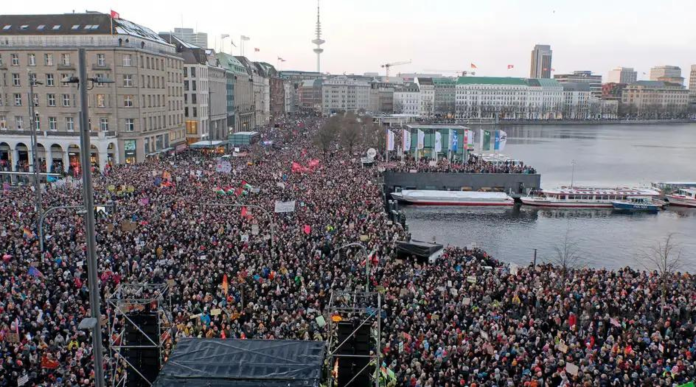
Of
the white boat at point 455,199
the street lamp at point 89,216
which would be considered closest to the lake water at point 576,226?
the white boat at point 455,199

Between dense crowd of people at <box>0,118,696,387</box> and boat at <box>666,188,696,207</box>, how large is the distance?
4109 centimetres

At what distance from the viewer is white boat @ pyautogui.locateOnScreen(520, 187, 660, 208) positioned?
62688 millimetres

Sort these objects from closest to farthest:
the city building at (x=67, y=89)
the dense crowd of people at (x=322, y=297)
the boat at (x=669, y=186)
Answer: the dense crowd of people at (x=322, y=297)
the city building at (x=67, y=89)
the boat at (x=669, y=186)

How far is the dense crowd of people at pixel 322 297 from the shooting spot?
56.9 ft

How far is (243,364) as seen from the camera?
11.4 meters

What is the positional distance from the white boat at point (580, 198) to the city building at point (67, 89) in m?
40.4

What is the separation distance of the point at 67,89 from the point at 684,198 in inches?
2452

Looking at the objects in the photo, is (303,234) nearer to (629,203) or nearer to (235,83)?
(629,203)

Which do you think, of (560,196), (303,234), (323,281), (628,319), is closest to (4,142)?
(303,234)

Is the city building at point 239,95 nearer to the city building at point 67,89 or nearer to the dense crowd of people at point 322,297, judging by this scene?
the city building at point 67,89

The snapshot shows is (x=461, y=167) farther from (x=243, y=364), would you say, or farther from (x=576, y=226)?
(x=243, y=364)

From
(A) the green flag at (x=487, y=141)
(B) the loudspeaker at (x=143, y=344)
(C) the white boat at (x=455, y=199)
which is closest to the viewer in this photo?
(B) the loudspeaker at (x=143, y=344)

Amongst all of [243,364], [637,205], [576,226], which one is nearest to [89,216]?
[243,364]

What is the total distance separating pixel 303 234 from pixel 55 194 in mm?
16299
